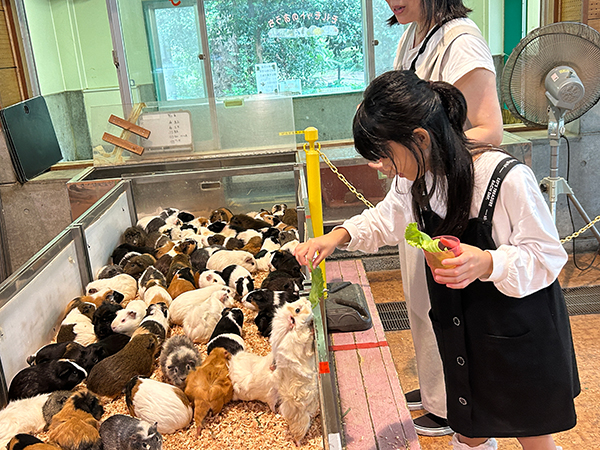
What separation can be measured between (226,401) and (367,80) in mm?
4464

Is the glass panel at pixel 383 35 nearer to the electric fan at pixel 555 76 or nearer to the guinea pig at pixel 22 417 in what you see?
the electric fan at pixel 555 76

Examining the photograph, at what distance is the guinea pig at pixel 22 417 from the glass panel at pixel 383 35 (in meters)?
4.64

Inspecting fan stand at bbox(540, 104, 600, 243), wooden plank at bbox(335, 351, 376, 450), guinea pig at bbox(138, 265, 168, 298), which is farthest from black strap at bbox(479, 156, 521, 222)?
fan stand at bbox(540, 104, 600, 243)

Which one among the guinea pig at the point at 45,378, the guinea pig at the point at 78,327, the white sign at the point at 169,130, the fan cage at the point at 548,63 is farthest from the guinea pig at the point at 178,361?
the fan cage at the point at 548,63

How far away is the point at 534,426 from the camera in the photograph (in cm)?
163

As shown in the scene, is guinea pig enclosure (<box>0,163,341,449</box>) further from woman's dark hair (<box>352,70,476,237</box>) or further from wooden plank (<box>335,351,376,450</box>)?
woman's dark hair (<box>352,70,476,237</box>)

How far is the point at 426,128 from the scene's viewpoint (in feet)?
4.99

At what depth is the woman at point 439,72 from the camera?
1916 millimetres

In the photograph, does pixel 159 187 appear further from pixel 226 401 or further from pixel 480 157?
pixel 480 157

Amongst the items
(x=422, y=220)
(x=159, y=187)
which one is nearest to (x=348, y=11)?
(x=159, y=187)

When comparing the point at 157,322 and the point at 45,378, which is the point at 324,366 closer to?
the point at 45,378

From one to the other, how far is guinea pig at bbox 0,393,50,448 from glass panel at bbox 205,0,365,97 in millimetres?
4186

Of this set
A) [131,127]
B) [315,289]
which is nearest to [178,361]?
[315,289]

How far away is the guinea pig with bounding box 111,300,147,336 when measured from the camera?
111 inches
